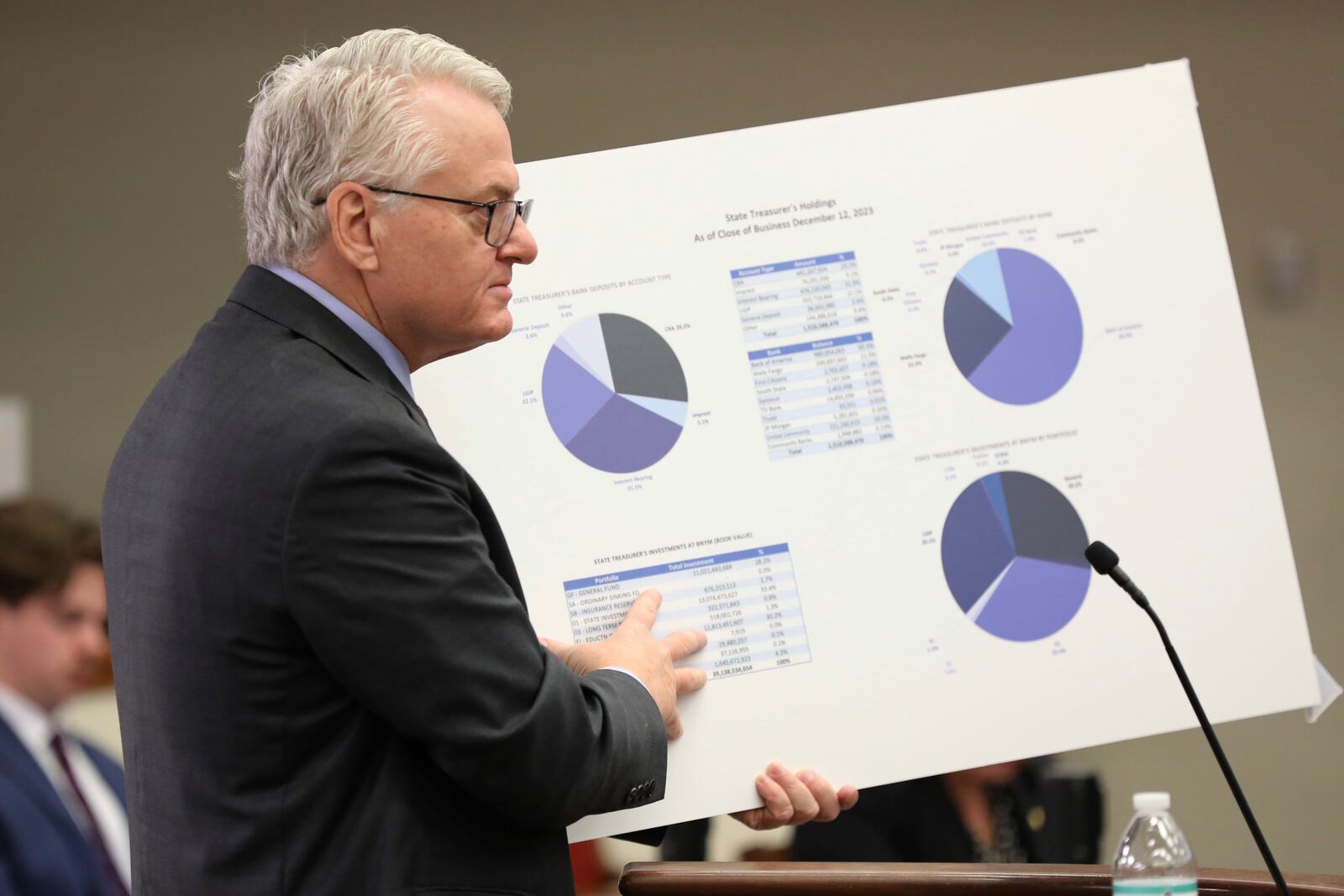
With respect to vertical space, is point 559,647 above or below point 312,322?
below

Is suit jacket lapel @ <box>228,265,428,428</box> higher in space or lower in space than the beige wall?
lower

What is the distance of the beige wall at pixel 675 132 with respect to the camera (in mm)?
4926

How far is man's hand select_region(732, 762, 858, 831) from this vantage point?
192 cm

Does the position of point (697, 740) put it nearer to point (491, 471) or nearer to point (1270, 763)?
point (491, 471)

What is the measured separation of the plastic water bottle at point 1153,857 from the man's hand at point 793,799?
0.37 m

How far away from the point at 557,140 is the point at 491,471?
342 cm

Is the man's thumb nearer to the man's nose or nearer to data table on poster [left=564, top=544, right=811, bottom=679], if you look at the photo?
data table on poster [left=564, top=544, right=811, bottom=679]

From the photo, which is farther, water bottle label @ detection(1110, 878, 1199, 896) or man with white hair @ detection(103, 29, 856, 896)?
water bottle label @ detection(1110, 878, 1199, 896)

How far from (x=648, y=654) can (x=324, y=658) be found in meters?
0.54

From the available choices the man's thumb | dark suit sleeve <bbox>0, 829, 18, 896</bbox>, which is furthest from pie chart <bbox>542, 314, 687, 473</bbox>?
dark suit sleeve <bbox>0, 829, 18, 896</bbox>

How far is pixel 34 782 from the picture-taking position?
2836mm

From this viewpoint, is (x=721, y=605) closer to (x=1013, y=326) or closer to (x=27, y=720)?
(x=1013, y=326)

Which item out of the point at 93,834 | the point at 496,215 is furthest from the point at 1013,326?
the point at 93,834

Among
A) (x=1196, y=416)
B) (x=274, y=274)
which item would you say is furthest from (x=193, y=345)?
(x=1196, y=416)
